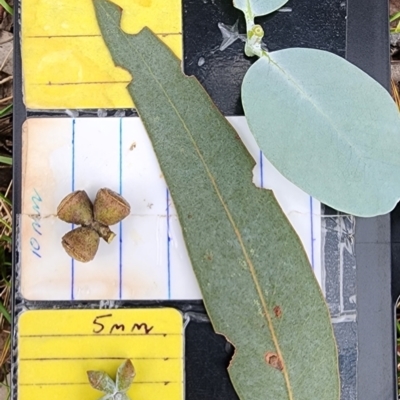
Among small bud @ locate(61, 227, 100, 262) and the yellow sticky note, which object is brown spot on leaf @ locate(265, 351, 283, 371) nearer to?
the yellow sticky note

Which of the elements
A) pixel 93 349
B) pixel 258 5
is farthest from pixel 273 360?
pixel 258 5

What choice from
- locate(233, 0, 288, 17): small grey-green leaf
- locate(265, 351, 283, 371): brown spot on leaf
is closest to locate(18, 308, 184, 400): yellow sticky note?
locate(265, 351, 283, 371): brown spot on leaf

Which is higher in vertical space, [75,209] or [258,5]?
[258,5]

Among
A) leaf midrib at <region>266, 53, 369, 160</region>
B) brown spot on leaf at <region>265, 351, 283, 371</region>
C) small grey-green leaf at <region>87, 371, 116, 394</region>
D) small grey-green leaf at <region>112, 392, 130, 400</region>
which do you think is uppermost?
leaf midrib at <region>266, 53, 369, 160</region>

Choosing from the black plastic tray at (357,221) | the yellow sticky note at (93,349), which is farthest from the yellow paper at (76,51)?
the yellow sticky note at (93,349)

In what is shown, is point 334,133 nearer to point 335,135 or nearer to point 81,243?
point 335,135

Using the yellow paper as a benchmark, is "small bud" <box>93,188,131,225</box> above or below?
below

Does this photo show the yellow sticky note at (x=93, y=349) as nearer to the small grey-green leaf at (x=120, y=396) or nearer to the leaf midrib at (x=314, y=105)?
the small grey-green leaf at (x=120, y=396)
